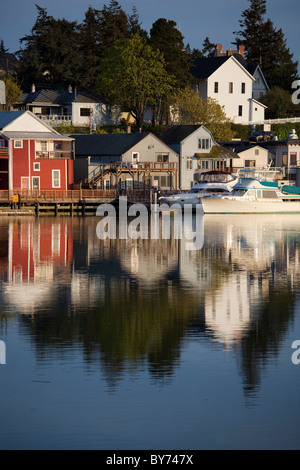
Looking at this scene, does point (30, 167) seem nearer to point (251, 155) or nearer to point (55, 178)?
point (55, 178)

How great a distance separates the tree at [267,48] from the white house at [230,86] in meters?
10.4

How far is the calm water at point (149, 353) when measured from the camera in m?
15.8

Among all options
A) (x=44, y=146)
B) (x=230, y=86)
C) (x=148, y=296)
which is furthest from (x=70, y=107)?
(x=148, y=296)

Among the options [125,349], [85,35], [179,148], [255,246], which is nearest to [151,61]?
[179,148]

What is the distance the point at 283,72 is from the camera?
120 meters

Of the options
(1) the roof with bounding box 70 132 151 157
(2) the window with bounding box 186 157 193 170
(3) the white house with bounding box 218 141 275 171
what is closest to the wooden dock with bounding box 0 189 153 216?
(1) the roof with bounding box 70 132 151 157

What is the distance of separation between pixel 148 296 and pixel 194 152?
57.9 m

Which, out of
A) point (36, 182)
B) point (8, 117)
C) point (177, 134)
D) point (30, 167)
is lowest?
point (36, 182)

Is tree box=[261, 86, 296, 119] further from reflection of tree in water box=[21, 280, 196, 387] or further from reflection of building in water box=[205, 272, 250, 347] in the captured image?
reflection of tree in water box=[21, 280, 196, 387]

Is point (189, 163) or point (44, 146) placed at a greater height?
point (44, 146)

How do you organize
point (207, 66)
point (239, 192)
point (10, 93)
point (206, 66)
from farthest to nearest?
point (206, 66), point (207, 66), point (10, 93), point (239, 192)

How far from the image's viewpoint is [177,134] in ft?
288
